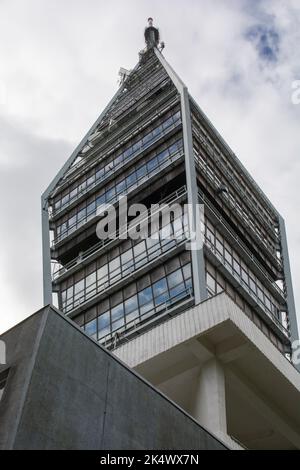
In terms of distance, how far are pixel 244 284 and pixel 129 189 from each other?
40.7 feet

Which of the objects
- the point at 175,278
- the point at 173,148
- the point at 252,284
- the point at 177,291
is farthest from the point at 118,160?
the point at 177,291

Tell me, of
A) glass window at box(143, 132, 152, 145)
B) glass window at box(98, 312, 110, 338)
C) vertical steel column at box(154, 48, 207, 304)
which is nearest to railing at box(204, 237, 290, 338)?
vertical steel column at box(154, 48, 207, 304)

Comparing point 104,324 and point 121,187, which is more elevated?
point 121,187

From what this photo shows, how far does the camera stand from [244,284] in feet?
166

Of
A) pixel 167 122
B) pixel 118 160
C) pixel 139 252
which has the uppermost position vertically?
pixel 167 122

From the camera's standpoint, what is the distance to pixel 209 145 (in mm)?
59906

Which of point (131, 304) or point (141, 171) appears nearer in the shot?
point (131, 304)

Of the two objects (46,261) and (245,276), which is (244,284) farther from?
(46,261)

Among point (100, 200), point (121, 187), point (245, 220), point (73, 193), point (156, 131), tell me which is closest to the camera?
point (245, 220)

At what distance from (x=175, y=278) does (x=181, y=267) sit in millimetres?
824

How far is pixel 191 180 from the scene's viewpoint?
5031 centimetres

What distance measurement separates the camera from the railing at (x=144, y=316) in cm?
4391

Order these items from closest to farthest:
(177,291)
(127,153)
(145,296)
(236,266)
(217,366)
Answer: (217,366), (177,291), (145,296), (236,266), (127,153)
